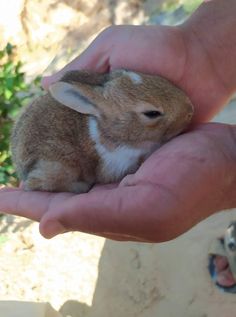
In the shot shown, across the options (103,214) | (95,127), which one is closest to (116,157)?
(95,127)

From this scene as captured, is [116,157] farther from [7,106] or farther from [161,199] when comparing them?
[7,106]

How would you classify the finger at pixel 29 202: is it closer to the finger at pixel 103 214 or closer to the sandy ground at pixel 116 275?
the finger at pixel 103 214

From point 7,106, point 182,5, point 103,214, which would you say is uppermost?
point 103,214

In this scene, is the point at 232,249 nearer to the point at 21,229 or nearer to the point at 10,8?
the point at 21,229

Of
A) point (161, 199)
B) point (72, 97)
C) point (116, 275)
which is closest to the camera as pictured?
point (161, 199)

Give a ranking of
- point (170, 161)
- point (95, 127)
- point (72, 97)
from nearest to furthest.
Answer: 1. point (170, 161)
2. point (72, 97)
3. point (95, 127)

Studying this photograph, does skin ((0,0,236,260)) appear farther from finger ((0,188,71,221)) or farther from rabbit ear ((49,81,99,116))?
rabbit ear ((49,81,99,116))

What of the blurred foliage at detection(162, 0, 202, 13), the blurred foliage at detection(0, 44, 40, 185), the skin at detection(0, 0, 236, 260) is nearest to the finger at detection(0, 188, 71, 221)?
the skin at detection(0, 0, 236, 260)
